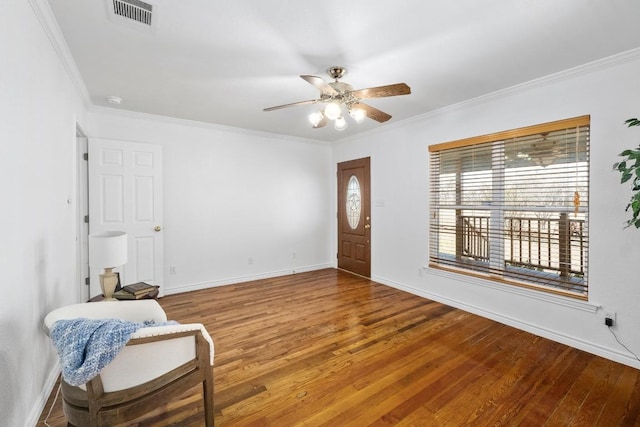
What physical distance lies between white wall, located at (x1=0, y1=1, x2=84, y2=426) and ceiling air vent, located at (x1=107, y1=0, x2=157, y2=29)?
423mm

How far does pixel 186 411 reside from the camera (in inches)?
73.4

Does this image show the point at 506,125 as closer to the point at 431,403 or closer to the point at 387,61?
the point at 387,61

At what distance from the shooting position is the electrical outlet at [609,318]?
2477mm

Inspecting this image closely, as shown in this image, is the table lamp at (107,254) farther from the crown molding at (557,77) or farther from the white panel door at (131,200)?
the crown molding at (557,77)

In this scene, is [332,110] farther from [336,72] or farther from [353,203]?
[353,203]

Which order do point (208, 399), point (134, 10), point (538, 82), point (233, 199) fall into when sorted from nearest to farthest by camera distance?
point (208, 399) → point (134, 10) → point (538, 82) → point (233, 199)

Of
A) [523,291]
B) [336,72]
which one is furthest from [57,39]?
[523,291]

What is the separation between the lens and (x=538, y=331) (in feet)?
9.61

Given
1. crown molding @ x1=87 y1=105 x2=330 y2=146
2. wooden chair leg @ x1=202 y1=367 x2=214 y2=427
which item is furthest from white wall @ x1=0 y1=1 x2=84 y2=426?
crown molding @ x1=87 y1=105 x2=330 y2=146

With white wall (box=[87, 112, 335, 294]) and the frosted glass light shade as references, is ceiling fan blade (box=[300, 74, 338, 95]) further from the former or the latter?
white wall (box=[87, 112, 335, 294])

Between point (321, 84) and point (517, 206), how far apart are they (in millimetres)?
2506

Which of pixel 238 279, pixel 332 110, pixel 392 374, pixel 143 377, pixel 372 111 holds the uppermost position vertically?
pixel 372 111

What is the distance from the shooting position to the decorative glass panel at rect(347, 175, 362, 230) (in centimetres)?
530

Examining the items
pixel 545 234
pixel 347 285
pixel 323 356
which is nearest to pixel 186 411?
pixel 323 356
